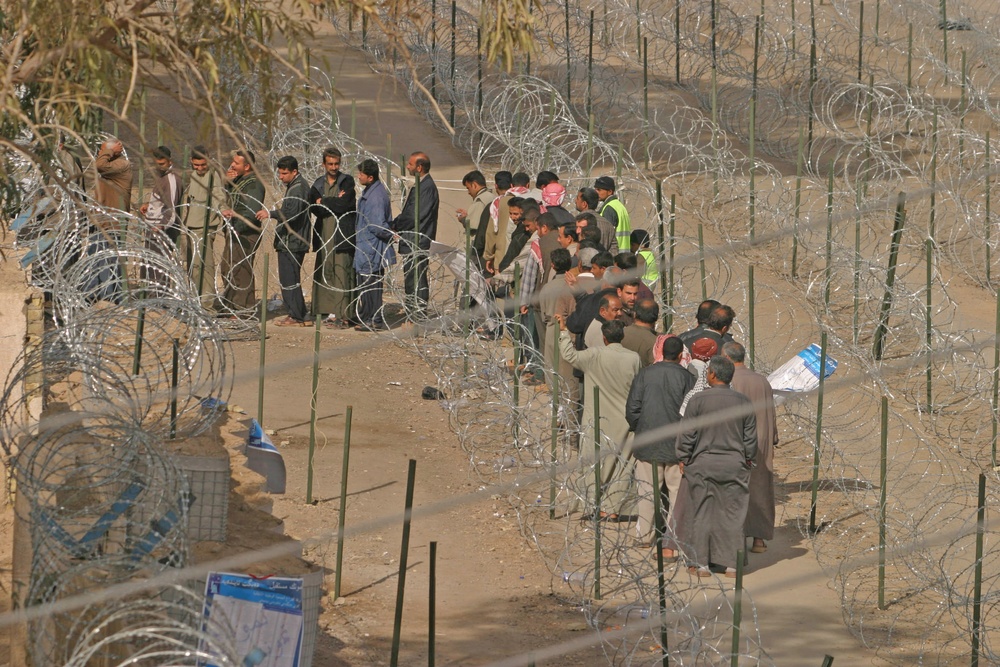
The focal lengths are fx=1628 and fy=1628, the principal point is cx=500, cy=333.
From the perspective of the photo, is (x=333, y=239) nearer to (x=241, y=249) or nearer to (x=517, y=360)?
(x=241, y=249)

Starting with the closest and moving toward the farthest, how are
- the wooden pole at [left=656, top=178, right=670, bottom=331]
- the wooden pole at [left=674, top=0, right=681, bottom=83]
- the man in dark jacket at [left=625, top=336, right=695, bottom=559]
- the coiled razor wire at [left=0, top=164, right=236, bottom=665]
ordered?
the coiled razor wire at [left=0, top=164, right=236, bottom=665] → the man in dark jacket at [left=625, top=336, right=695, bottom=559] → the wooden pole at [left=656, top=178, right=670, bottom=331] → the wooden pole at [left=674, top=0, right=681, bottom=83]

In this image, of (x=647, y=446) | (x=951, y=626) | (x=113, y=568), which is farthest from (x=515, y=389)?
(x=113, y=568)

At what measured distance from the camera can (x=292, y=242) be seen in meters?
12.4

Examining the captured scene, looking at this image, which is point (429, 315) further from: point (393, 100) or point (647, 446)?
point (393, 100)

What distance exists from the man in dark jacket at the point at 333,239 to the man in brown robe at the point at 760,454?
378cm

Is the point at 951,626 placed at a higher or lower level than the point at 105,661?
lower

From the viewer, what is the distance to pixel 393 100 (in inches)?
771

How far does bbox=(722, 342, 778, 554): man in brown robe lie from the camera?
927cm

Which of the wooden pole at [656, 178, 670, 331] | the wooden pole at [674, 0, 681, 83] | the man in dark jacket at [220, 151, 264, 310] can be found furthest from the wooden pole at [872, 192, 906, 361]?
the wooden pole at [674, 0, 681, 83]

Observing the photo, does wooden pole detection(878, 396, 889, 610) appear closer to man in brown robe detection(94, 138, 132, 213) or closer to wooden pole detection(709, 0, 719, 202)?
wooden pole detection(709, 0, 719, 202)

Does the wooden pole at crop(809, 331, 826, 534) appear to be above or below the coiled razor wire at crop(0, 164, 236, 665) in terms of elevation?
below

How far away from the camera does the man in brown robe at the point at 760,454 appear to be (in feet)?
30.4

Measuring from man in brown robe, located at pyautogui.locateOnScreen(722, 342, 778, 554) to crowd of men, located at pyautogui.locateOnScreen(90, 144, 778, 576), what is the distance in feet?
0.03

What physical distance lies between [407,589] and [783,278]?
21.7 ft
